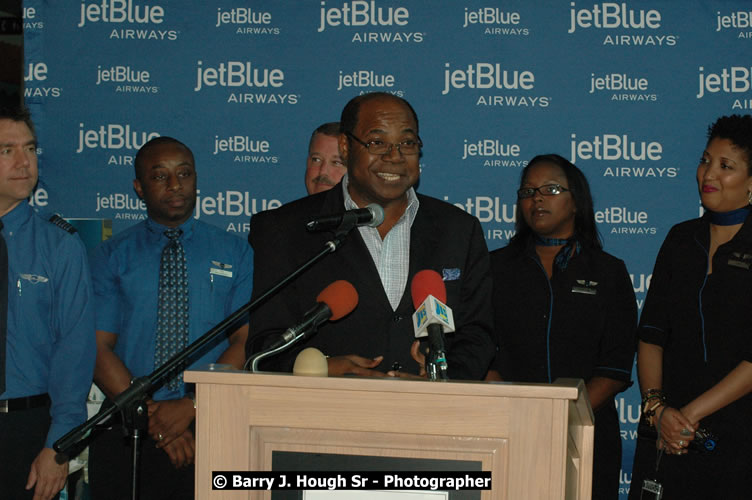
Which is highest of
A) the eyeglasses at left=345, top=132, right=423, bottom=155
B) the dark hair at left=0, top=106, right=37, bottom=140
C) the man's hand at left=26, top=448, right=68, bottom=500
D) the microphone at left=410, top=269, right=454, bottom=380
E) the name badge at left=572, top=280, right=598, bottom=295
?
the dark hair at left=0, top=106, right=37, bottom=140

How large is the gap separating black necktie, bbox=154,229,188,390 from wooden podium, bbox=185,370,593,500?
195 cm

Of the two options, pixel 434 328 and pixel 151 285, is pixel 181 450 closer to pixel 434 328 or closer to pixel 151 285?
pixel 151 285

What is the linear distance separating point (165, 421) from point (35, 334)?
681 millimetres

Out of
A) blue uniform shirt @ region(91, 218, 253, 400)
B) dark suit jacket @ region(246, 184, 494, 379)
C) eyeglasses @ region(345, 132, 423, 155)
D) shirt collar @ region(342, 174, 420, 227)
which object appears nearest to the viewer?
dark suit jacket @ region(246, 184, 494, 379)

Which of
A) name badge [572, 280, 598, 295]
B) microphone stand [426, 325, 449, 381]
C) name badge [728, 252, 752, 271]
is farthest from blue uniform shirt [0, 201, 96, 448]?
name badge [728, 252, 752, 271]

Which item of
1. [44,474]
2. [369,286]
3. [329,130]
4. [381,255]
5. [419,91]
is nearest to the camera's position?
[369,286]

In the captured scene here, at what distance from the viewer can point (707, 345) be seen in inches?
137

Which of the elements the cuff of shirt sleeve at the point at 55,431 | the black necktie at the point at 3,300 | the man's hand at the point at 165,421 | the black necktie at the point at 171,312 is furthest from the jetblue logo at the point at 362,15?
the cuff of shirt sleeve at the point at 55,431

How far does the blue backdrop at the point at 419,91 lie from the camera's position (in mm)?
4422

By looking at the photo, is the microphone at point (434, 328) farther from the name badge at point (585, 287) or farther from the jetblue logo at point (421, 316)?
the name badge at point (585, 287)

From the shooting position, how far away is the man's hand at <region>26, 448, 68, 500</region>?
3.19 meters

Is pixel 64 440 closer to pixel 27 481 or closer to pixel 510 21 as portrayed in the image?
pixel 27 481

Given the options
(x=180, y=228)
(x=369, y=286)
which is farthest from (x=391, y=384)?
(x=180, y=228)

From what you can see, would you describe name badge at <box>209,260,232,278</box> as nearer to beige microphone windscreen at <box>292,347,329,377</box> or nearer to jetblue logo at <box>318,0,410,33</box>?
jetblue logo at <box>318,0,410,33</box>
